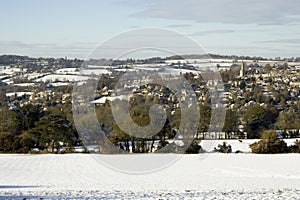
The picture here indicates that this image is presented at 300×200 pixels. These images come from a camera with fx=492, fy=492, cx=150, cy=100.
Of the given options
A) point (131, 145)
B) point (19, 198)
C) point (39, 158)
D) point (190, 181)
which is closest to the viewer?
point (19, 198)

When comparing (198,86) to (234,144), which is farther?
(198,86)

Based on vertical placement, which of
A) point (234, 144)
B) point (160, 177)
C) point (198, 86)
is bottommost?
point (234, 144)

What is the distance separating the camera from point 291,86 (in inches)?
3386

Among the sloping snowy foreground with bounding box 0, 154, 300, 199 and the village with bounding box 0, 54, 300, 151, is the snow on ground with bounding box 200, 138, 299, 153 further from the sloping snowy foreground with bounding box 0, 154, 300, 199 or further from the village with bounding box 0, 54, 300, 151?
the sloping snowy foreground with bounding box 0, 154, 300, 199

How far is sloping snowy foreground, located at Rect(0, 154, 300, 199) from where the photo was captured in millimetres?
16266

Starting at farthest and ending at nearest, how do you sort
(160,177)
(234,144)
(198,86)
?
(198,86), (234,144), (160,177)

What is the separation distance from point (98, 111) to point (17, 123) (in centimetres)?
956

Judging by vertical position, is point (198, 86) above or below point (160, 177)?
above

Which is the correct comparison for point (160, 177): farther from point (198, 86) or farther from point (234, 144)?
point (198, 86)

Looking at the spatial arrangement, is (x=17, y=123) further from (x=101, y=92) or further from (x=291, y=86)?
(x=291, y=86)

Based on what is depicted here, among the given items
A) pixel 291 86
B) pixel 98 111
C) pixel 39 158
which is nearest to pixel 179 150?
pixel 98 111

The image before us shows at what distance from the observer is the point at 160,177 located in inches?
913

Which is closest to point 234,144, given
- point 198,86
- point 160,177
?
point 198,86

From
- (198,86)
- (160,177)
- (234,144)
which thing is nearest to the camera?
(160,177)
